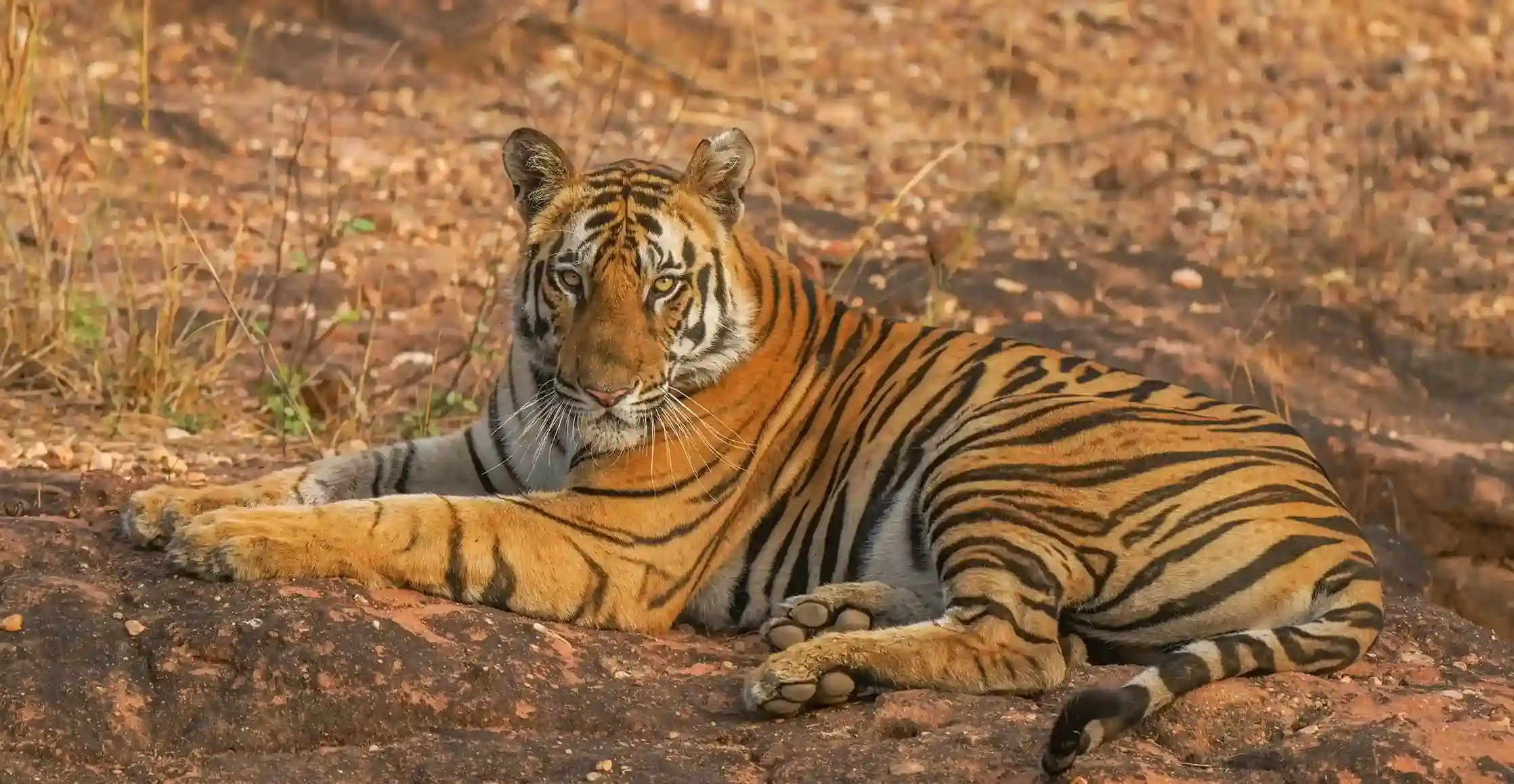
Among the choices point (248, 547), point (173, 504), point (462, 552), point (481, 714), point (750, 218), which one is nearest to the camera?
point (481, 714)

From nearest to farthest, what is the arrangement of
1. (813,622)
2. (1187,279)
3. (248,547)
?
(248,547), (813,622), (1187,279)

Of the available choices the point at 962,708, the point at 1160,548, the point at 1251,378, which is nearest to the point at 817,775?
the point at 962,708

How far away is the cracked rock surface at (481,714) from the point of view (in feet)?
11.2

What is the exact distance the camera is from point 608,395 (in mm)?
4316

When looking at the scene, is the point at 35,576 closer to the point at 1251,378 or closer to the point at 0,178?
the point at 0,178

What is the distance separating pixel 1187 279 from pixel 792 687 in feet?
18.8

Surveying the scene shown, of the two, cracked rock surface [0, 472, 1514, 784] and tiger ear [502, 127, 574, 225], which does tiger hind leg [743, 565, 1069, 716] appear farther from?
tiger ear [502, 127, 574, 225]

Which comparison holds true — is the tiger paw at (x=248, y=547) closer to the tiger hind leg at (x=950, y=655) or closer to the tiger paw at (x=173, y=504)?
the tiger paw at (x=173, y=504)

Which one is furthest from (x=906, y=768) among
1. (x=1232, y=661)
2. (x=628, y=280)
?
(x=628, y=280)

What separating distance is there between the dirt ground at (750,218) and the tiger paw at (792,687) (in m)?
0.08

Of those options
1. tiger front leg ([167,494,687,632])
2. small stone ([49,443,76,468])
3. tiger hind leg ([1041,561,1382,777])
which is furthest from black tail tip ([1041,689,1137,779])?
small stone ([49,443,76,468])

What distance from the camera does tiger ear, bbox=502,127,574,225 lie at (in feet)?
15.3

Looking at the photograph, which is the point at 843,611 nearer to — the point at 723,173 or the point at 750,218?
the point at 723,173

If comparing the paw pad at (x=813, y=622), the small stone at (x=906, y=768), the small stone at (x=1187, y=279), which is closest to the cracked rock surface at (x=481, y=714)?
the small stone at (x=906, y=768)
